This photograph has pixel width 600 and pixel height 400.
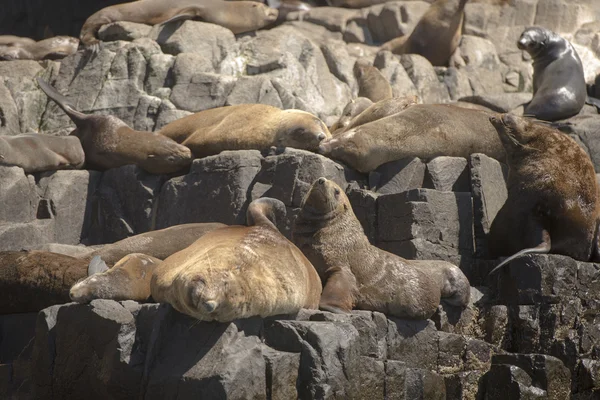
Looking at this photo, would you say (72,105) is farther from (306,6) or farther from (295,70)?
(306,6)

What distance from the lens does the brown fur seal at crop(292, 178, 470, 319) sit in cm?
869

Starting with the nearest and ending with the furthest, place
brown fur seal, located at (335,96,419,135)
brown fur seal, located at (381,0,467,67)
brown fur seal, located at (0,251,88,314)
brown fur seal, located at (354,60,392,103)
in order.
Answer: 1. brown fur seal, located at (0,251,88,314)
2. brown fur seal, located at (335,96,419,135)
3. brown fur seal, located at (354,60,392,103)
4. brown fur seal, located at (381,0,467,67)

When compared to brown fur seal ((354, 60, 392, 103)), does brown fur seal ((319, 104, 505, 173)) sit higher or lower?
higher

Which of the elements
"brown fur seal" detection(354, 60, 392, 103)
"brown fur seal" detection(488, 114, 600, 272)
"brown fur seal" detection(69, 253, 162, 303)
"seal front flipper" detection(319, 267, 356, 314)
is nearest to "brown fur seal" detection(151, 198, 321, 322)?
"seal front flipper" detection(319, 267, 356, 314)

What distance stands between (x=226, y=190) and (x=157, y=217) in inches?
45.8

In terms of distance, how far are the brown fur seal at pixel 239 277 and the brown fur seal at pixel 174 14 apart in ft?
24.7

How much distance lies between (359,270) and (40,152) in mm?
4873

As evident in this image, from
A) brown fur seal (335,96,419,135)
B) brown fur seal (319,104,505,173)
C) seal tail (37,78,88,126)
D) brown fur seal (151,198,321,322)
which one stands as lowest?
seal tail (37,78,88,126)

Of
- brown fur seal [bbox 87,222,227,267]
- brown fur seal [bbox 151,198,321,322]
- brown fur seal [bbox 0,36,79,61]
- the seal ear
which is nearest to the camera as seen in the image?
brown fur seal [bbox 151,198,321,322]

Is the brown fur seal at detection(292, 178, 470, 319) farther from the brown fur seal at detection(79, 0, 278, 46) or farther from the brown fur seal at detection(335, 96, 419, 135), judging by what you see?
the brown fur seal at detection(79, 0, 278, 46)

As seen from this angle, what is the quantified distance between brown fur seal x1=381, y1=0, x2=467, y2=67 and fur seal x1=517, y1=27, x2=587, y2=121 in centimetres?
123

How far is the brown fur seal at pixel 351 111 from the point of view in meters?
13.0

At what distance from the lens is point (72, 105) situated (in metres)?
13.5

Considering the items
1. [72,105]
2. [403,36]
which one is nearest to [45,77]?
[72,105]
